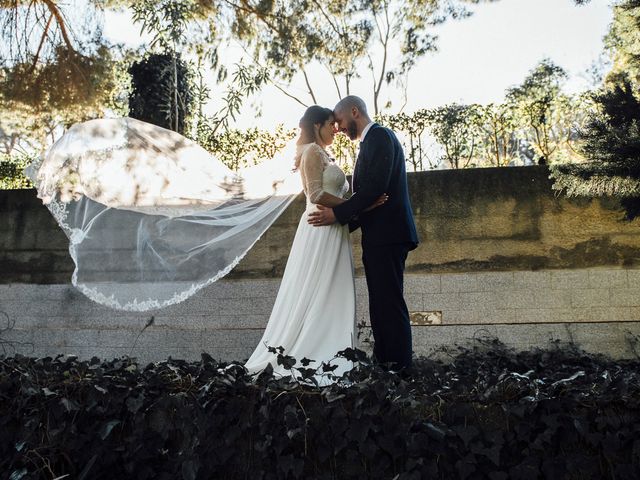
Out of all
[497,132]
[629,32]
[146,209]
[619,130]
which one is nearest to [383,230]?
[146,209]

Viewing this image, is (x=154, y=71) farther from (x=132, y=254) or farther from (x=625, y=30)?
(x=625, y=30)

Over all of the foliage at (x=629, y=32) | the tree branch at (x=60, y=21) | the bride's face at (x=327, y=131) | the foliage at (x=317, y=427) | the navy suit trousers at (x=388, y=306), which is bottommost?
the foliage at (x=317, y=427)

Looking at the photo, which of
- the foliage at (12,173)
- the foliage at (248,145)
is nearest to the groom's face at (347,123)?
the foliage at (248,145)

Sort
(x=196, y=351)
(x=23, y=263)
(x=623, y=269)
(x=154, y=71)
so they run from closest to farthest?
(x=623, y=269), (x=196, y=351), (x=23, y=263), (x=154, y=71)

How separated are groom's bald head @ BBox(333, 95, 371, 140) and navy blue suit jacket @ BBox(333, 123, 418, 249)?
0.48 feet

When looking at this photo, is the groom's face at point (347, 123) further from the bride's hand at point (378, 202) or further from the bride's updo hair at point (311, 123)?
the bride's hand at point (378, 202)

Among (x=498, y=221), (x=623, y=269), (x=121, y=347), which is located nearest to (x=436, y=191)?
(x=498, y=221)

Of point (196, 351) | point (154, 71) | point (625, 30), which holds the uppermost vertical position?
point (154, 71)

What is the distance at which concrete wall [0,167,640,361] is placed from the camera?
17.6 feet

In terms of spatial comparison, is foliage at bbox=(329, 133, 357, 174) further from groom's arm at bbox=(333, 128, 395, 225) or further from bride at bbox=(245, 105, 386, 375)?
groom's arm at bbox=(333, 128, 395, 225)

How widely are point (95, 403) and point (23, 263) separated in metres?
3.99

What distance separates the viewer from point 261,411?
2.56 metres

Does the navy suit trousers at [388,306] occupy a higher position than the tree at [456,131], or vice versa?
the tree at [456,131]

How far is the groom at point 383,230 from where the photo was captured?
353 cm
